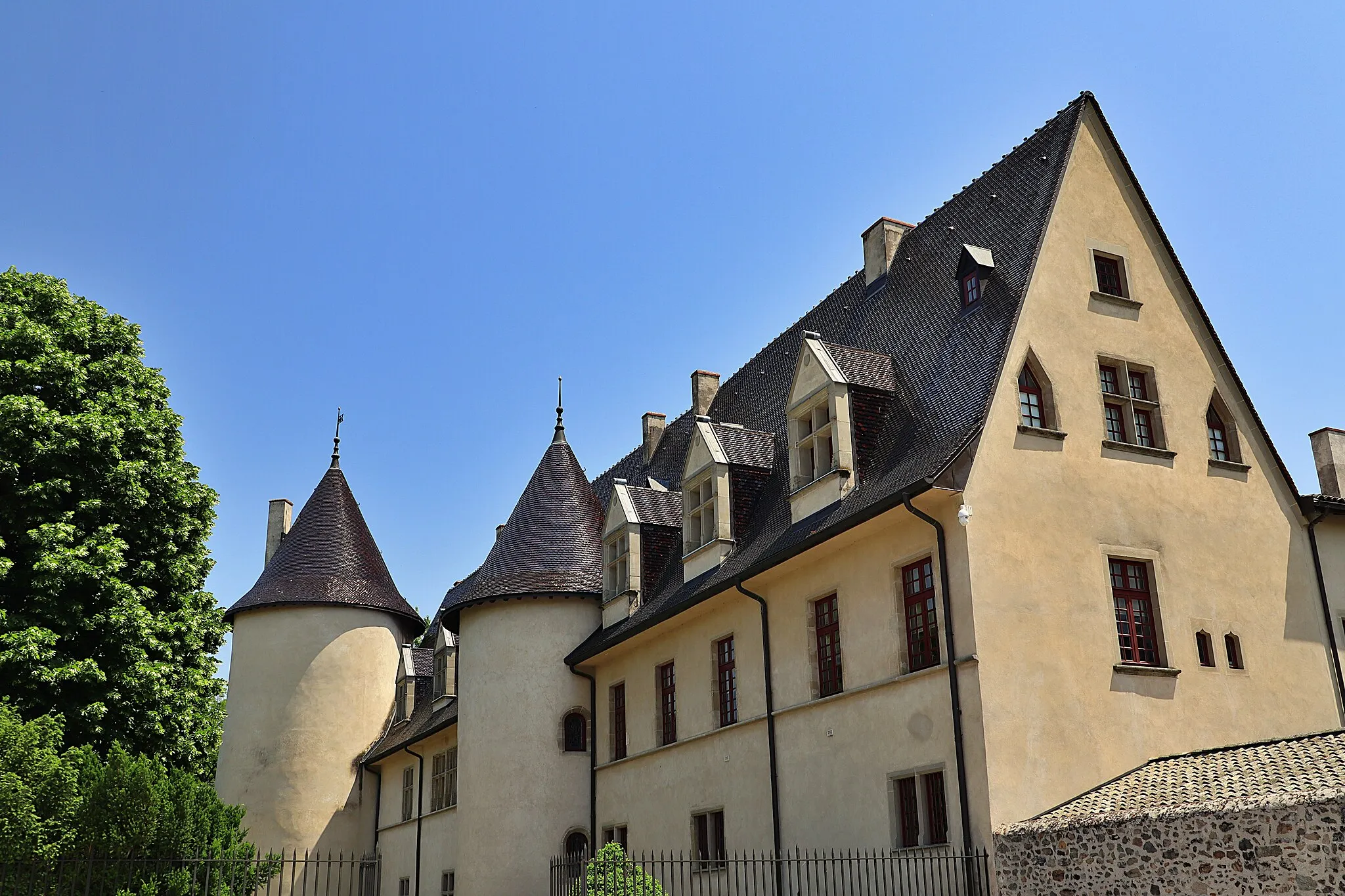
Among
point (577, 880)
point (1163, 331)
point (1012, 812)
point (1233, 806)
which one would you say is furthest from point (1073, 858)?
point (577, 880)

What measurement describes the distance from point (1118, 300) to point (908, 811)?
330 inches

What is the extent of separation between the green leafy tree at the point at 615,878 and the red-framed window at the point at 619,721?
26.3 ft

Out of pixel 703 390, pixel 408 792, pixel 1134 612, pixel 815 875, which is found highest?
pixel 703 390

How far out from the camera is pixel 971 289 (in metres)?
20.2

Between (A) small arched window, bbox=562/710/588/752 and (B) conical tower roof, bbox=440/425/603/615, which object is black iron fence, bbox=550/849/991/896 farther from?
(B) conical tower roof, bbox=440/425/603/615

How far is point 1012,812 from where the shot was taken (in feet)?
50.4

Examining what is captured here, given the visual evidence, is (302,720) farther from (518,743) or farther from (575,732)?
(575,732)

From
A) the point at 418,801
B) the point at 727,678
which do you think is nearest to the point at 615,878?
A: the point at 727,678

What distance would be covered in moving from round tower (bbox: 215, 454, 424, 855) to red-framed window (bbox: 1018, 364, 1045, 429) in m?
23.4

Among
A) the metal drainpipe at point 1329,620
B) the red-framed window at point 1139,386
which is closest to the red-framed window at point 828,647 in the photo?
the red-framed window at point 1139,386

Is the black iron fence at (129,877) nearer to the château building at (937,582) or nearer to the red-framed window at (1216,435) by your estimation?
the château building at (937,582)

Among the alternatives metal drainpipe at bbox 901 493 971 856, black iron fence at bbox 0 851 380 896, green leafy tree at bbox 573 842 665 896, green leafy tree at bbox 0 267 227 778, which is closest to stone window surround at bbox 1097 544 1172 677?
metal drainpipe at bbox 901 493 971 856

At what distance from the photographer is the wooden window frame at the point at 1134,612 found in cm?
1725

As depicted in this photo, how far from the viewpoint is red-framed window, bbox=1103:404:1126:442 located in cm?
1872
